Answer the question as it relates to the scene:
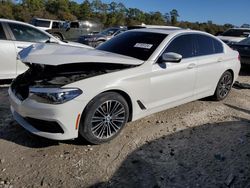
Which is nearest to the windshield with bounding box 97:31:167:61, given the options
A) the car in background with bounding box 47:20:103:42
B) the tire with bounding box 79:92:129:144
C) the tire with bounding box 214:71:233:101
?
the tire with bounding box 79:92:129:144

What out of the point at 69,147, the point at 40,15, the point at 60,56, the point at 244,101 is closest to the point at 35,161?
the point at 69,147

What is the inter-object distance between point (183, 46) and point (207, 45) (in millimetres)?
828

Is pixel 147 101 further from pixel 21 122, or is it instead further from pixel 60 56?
pixel 21 122

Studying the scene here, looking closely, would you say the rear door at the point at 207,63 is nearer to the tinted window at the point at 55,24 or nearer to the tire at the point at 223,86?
the tire at the point at 223,86

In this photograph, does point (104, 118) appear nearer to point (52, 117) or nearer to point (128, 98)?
point (128, 98)

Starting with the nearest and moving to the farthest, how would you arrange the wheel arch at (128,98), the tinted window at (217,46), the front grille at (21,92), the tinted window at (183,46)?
the front grille at (21,92) → the wheel arch at (128,98) → the tinted window at (183,46) → the tinted window at (217,46)

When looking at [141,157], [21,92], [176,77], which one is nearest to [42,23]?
[176,77]

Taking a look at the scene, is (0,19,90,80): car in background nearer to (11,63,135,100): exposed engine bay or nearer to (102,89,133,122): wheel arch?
(11,63,135,100): exposed engine bay

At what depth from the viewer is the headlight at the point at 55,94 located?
11.8 feet

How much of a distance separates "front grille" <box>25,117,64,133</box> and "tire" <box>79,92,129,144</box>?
0.98ft

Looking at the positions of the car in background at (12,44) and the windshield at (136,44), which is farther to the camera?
the car in background at (12,44)

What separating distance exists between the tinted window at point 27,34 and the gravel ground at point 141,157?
2.42 meters

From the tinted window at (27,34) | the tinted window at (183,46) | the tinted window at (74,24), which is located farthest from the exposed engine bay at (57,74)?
the tinted window at (74,24)

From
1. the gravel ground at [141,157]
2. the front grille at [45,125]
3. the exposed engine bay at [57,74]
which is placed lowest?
the gravel ground at [141,157]
